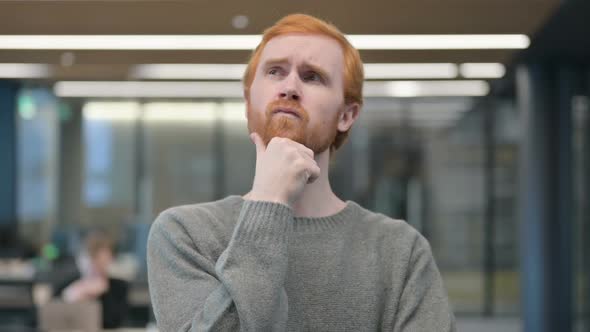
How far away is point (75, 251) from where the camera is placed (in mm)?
11148

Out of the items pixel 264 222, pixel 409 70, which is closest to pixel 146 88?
pixel 409 70

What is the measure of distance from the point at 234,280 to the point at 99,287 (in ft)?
17.8

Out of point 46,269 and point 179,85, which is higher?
point 179,85

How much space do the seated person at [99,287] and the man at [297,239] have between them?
4.98 metres

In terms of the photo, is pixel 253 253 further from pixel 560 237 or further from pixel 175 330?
pixel 560 237

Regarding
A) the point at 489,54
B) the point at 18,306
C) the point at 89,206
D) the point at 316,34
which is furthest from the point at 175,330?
the point at 89,206

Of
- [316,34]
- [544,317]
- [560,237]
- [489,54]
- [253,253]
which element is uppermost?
Result: [489,54]

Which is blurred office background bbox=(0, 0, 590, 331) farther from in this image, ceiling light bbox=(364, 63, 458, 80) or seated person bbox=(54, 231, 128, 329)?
seated person bbox=(54, 231, 128, 329)

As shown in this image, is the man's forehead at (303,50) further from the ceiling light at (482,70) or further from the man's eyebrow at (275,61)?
the ceiling light at (482,70)

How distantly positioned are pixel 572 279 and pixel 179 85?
4.98m

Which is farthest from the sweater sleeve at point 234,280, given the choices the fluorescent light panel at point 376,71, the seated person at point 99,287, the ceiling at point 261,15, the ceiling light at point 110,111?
the ceiling light at point 110,111

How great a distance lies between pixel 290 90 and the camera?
121 centimetres

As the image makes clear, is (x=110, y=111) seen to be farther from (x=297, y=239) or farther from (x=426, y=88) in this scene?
(x=297, y=239)

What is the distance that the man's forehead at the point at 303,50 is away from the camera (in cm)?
125
